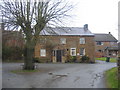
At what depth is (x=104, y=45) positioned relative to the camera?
187 feet

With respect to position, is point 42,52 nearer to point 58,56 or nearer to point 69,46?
point 58,56

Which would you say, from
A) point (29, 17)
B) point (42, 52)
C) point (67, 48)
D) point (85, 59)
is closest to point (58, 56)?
point (67, 48)

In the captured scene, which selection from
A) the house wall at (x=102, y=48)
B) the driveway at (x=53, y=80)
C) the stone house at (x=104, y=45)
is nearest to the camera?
the driveway at (x=53, y=80)

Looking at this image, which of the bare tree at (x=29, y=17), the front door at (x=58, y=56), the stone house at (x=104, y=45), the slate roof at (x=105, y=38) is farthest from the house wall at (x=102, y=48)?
the bare tree at (x=29, y=17)

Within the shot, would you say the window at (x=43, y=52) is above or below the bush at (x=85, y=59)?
above

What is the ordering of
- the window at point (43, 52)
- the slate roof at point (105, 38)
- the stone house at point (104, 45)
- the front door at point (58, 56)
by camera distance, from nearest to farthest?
1. the front door at point (58, 56)
2. the window at point (43, 52)
3. the stone house at point (104, 45)
4. the slate roof at point (105, 38)

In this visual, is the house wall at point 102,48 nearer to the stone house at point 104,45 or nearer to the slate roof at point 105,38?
the stone house at point 104,45

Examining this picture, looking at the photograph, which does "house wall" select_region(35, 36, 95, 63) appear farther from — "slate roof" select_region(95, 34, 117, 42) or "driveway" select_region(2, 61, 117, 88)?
"slate roof" select_region(95, 34, 117, 42)

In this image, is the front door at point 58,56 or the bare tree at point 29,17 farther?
the front door at point 58,56

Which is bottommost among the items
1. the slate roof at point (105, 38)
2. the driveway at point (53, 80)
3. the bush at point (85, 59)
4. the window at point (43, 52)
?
the driveway at point (53, 80)

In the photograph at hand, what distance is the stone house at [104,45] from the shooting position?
175ft

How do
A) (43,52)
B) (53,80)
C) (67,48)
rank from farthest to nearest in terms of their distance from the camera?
(43,52) → (67,48) → (53,80)

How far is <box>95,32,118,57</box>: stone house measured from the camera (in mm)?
53406

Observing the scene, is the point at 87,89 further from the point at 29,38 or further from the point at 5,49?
the point at 5,49
